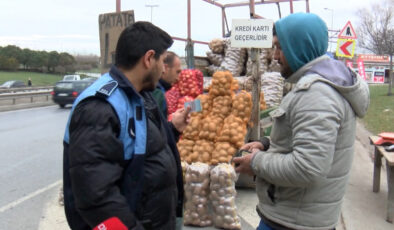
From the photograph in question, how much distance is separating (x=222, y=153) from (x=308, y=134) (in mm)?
2655

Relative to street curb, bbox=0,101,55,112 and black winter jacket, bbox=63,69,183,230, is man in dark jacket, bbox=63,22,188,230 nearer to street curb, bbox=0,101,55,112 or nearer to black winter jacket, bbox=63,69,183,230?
black winter jacket, bbox=63,69,183,230

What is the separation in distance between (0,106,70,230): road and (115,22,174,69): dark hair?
3414mm

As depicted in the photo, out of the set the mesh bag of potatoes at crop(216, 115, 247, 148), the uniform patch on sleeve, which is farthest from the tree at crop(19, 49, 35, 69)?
the uniform patch on sleeve

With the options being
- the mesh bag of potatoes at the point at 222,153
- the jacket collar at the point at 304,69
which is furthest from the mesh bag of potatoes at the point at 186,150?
the jacket collar at the point at 304,69

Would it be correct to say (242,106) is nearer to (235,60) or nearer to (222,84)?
(222,84)

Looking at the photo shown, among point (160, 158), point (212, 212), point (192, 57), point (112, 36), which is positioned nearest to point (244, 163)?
point (160, 158)

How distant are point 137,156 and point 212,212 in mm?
2790

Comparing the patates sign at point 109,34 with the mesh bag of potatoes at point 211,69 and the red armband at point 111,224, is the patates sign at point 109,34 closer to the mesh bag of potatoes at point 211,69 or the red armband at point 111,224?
the red armband at point 111,224

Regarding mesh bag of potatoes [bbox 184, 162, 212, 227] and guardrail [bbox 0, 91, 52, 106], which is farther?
guardrail [bbox 0, 91, 52, 106]

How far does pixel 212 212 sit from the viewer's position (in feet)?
13.5

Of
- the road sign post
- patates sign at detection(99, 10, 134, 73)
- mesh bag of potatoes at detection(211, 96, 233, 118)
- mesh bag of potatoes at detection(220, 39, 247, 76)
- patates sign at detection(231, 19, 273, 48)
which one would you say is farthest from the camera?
the road sign post

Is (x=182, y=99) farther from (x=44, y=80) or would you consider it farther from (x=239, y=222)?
(x=44, y=80)

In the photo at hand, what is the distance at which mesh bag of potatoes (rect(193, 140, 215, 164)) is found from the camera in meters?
4.20

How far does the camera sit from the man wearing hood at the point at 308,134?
4.99 feet
